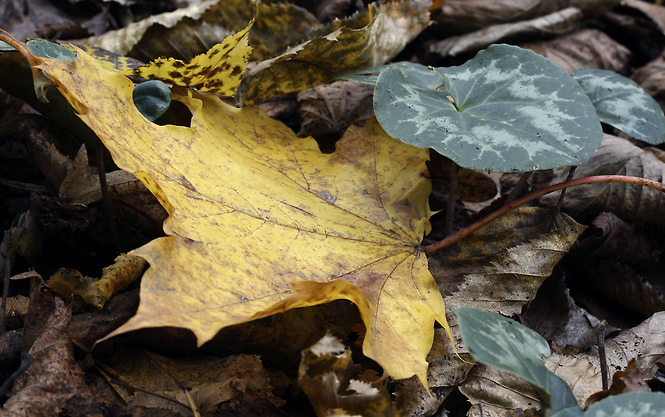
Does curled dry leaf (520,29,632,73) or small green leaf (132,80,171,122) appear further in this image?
curled dry leaf (520,29,632,73)

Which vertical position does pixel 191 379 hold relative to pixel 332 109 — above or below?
below

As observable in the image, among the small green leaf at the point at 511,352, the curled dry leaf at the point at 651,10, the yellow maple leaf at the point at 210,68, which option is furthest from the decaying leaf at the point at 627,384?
the curled dry leaf at the point at 651,10

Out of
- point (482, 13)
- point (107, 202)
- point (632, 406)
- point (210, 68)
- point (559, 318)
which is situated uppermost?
point (210, 68)

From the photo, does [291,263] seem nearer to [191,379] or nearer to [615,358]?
[191,379]

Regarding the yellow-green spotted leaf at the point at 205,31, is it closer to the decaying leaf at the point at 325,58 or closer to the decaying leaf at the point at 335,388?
the decaying leaf at the point at 325,58

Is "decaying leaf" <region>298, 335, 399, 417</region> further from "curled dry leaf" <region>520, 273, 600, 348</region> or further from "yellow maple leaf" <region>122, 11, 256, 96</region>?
"yellow maple leaf" <region>122, 11, 256, 96</region>

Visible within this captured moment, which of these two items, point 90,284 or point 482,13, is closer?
point 90,284

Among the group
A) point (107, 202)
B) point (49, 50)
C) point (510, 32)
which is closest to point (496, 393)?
point (107, 202)

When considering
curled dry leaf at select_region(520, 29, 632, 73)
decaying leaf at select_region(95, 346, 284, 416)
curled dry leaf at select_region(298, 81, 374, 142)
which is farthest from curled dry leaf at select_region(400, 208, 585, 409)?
curled dry leaf at select_region(520, 29, 632, 73)
